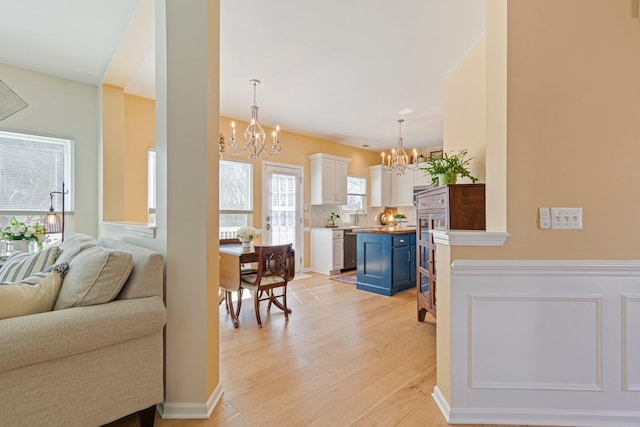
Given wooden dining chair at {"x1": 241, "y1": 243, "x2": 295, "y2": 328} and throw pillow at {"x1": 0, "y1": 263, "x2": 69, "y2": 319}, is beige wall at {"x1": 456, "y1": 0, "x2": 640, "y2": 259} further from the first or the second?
throw pillow at {"x1": 0, "y1": 263, "x2": 69, "y2": 319}

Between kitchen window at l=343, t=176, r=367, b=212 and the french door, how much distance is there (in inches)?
56.5

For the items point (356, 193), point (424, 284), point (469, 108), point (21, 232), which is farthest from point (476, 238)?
point (356, 193)

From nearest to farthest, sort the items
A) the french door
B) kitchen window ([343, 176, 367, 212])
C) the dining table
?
the dining table → the french door → kitchen window ([343, 176, 367, 212])

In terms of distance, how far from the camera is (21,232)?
2.61 meters

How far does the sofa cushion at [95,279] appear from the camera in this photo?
1.45 m

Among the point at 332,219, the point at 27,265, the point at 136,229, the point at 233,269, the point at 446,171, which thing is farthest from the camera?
the point at 332,219

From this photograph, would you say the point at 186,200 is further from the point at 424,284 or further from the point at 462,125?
the point at 462,125

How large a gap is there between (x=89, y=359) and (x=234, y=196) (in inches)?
140

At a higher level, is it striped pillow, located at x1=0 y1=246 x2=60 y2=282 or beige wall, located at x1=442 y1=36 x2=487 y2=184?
beige wall, located at x1=442 y1=36 x2=487 y2=184

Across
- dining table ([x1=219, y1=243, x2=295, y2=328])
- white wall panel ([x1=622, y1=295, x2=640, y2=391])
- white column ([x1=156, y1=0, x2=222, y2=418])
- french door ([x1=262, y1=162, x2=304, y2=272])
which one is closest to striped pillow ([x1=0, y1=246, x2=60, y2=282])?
white column ([x1=156, y1=0, x2=222, y2=418])

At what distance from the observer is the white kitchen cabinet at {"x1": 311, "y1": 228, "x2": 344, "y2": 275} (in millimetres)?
5547

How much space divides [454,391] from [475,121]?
7.13ft

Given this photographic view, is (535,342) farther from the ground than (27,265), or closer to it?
closer to it

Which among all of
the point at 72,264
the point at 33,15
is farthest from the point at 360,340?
the point at 33,15
